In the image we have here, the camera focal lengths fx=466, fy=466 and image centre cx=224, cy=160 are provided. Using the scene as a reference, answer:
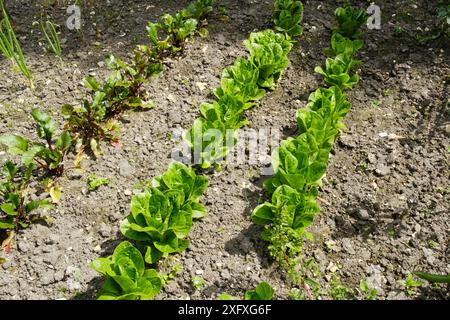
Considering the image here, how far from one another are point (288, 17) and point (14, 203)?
9.03ft

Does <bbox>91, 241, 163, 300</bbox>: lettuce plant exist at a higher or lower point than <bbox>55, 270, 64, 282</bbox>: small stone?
higher

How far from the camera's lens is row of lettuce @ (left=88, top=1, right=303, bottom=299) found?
2.45 meters

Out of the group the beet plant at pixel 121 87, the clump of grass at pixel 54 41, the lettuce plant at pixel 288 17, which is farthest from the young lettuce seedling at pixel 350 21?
the clump of grass at pixel 54 41

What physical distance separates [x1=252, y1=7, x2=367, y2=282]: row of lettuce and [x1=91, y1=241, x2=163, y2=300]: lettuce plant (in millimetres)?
689

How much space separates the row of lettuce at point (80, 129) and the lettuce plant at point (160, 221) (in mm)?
633

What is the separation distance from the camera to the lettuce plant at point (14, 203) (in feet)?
9.12

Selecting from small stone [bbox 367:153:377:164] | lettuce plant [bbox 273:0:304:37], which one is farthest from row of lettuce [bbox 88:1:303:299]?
small stone [bbox 367:153:377:164]

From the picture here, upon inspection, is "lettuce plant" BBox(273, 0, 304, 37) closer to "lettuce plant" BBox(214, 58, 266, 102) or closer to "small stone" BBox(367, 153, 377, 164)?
"lettuce plant" BBox(214, 58, 266, 102)

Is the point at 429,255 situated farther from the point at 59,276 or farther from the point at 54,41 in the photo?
the point at 54,41

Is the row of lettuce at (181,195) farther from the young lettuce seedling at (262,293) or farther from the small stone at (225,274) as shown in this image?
the small stone at (225,274)

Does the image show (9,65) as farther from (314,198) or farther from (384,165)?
(384,165)

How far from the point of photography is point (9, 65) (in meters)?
3.96

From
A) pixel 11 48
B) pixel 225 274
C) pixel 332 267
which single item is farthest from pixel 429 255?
pixel 11 48

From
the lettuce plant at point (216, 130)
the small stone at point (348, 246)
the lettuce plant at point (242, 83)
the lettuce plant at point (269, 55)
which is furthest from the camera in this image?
the lettuce plant at point (269, 55)
